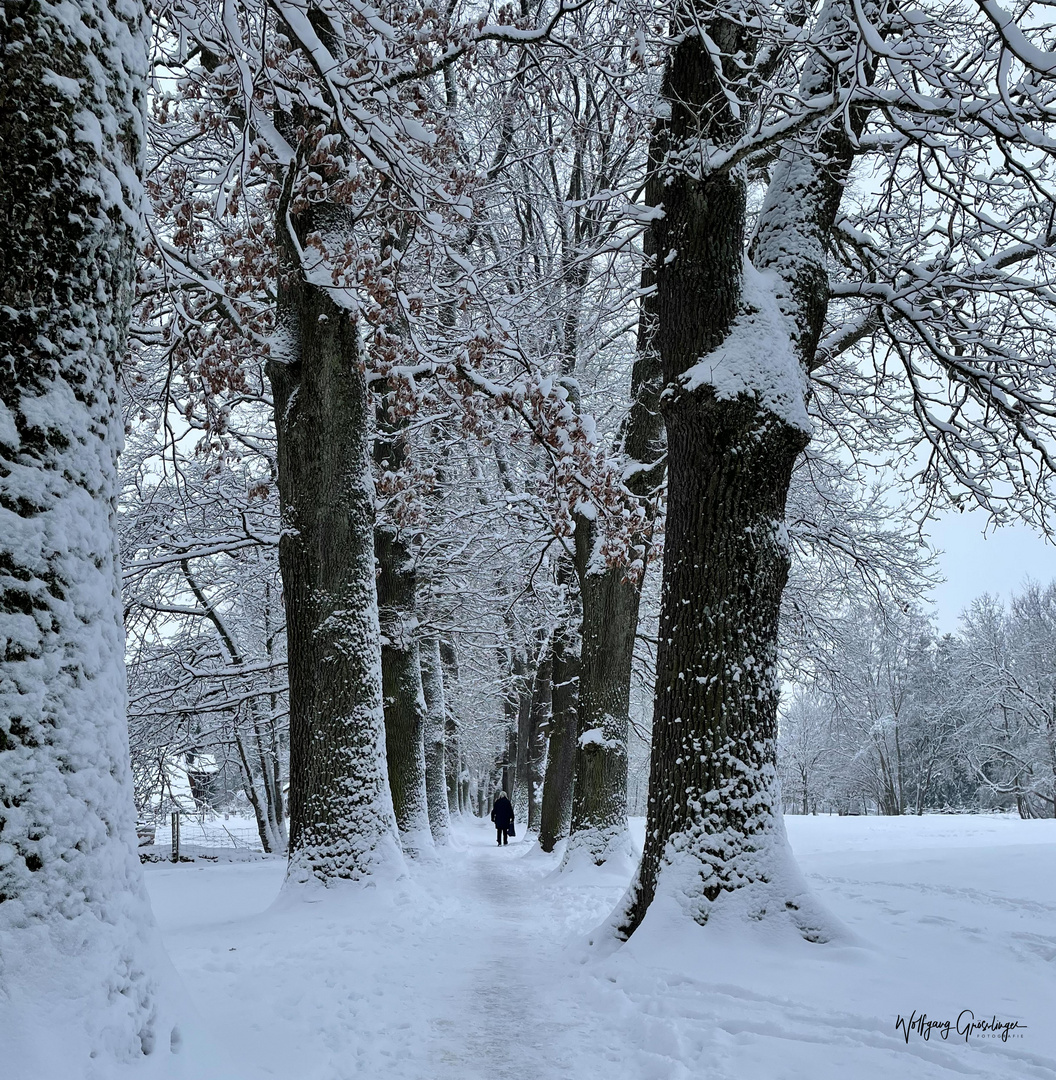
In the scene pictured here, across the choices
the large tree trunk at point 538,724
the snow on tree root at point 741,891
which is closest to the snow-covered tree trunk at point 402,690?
the large tree trunk at point 538,724

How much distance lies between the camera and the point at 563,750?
15.5 metres

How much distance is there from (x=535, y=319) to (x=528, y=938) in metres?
7.70

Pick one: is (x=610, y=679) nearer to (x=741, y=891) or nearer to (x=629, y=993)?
(x=741, y=891)

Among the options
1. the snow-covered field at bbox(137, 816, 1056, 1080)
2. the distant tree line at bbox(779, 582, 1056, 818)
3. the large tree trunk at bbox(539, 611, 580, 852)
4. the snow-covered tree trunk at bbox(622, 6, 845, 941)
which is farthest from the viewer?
the distant tree line at bbox(779, 582, 1056, 818)

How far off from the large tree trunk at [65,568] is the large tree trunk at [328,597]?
4417mm

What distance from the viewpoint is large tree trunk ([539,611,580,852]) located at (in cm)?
1564

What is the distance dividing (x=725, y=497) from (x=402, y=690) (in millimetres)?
9122

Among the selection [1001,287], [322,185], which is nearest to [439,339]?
[322,185]

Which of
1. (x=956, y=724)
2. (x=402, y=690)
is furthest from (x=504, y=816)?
(x=956, y=724)

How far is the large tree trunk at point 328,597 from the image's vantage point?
23.2 ft

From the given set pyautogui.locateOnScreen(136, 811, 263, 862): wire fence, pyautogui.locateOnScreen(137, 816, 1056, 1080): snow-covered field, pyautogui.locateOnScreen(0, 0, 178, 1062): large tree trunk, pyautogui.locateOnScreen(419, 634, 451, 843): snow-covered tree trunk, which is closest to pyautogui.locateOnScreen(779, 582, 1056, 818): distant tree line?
pyautogui.locateOnScreen(419, 634, 451, 843): snow-covered tree trunk
